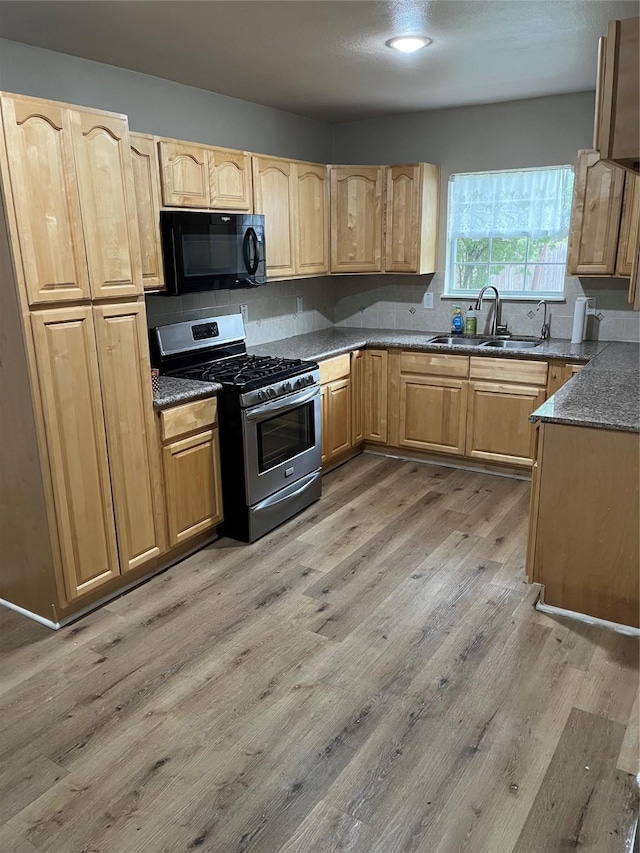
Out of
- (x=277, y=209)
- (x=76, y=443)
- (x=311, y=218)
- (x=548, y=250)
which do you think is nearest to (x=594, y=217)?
(x=548, y=250)

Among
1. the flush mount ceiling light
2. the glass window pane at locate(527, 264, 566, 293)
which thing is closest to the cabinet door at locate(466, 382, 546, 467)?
the glass window pane at locate(527, 264, 566, 293)

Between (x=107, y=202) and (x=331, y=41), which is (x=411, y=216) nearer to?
(x=331, y=41)

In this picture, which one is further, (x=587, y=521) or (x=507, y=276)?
(x=507, y=276)

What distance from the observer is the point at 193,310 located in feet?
13.4

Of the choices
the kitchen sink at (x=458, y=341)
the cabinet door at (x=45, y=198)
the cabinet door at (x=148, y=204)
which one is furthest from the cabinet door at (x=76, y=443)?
the kitchen sink at (x=458, y=341)

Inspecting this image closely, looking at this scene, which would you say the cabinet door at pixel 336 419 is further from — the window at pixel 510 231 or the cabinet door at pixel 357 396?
the window at pixel 510 231

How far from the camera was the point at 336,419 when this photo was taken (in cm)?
459

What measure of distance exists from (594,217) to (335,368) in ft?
6.33

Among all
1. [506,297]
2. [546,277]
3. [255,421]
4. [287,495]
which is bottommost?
[287,495]

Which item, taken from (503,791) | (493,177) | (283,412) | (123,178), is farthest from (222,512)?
(493,177)

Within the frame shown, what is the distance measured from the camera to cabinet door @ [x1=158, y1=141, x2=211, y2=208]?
3.35 m

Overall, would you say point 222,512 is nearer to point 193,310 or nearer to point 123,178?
point 193,310

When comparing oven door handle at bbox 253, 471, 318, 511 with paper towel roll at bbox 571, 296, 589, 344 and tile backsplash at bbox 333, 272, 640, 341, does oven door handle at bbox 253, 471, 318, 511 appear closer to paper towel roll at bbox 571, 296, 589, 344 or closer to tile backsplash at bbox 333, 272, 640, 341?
tile backsplash at bbox 333, 272, 640, 341

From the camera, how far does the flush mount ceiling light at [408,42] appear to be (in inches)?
116
